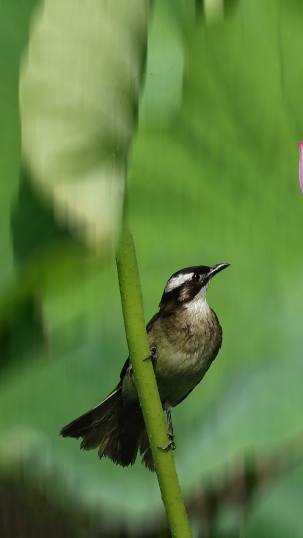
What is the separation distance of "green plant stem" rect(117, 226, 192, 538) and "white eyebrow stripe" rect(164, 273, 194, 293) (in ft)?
0.41

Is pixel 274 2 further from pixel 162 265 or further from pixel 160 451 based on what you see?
pixel 160 451

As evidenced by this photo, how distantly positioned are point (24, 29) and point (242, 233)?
0.74 feet

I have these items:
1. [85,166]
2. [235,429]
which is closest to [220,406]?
[235,429]

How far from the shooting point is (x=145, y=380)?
45 centimetres

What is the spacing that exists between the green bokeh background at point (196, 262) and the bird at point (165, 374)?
1 centimetres

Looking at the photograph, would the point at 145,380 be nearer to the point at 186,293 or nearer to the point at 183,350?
the point at 186,293

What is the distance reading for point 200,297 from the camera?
64 cm

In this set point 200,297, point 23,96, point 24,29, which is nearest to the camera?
point 23,96

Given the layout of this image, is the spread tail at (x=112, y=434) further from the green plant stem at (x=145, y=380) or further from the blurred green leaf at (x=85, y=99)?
the blurred green leaf at (x=85, y=99)

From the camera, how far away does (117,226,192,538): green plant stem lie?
0.44 meters

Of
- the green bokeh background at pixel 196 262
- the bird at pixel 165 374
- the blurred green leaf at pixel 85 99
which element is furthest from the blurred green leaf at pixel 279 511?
the blurred green leaf at pixel 85 99

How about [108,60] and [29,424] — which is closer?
[108,60]

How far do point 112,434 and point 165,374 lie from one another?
0.29 ft

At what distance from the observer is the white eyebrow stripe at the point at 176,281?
1.89 ft
